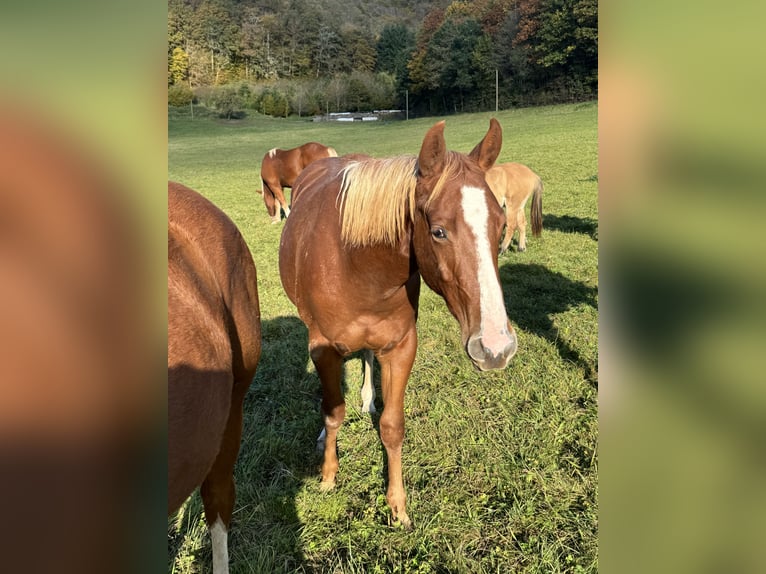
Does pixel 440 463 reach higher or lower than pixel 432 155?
lower

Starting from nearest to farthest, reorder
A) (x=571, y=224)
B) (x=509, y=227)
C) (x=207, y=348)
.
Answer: (x=207, y=348)
(x=509, y=227)
(x=571, y=224)

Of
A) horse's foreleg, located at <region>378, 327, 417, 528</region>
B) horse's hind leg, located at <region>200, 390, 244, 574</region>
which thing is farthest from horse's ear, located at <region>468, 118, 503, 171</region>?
horse's hind leg, located at <region>200, 390, 244, 574</region>

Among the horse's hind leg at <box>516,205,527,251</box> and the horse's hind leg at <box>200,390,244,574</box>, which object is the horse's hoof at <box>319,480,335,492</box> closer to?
the horse's hind leg at <box>200,390,244,574</box>

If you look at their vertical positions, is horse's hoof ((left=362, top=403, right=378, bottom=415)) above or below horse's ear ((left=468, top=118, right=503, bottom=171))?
below

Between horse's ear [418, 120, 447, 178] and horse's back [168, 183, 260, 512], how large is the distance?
83 cm

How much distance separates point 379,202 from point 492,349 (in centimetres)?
86

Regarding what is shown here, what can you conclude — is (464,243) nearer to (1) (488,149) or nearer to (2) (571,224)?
(1) (488,149)

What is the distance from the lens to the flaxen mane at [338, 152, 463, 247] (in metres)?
1.99

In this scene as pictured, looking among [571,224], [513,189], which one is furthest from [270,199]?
[571,224]

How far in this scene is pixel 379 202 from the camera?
81.4 inches

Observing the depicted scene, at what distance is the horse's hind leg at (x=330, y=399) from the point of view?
2.60 m
